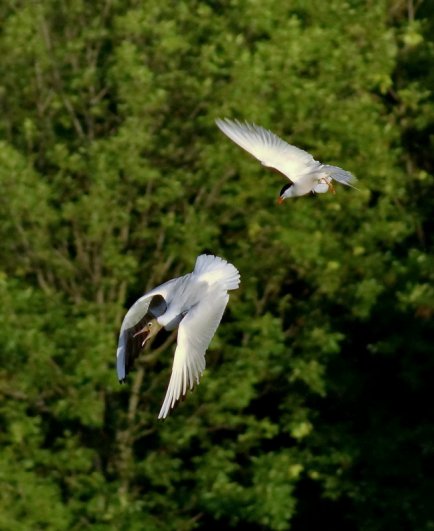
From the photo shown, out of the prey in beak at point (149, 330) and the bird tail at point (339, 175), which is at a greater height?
the bird tail at point (339, 175)

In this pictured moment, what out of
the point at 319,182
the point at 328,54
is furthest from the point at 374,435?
the point at 319,182

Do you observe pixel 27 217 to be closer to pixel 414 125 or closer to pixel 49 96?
pixel 49 96

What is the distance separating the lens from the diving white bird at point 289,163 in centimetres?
1458

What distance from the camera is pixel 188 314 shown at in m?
13.3

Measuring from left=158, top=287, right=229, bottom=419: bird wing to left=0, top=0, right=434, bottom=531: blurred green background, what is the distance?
8.24 meters

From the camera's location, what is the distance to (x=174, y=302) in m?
13.5

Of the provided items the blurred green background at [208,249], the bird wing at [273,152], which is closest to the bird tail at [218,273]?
the bird wing at [273,152]

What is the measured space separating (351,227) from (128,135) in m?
3.62

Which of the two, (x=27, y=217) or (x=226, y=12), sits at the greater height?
(x=226, y=12)

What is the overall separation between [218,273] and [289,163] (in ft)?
5.32

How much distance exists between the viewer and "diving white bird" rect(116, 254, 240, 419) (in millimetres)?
13148

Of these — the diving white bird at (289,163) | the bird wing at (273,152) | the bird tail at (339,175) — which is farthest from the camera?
the bird tail at (339,175)

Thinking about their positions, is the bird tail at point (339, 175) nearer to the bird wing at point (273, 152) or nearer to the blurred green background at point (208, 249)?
the bird wing at point (273, 152)

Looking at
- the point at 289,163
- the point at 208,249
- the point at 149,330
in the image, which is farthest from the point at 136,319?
the point at 208,249
